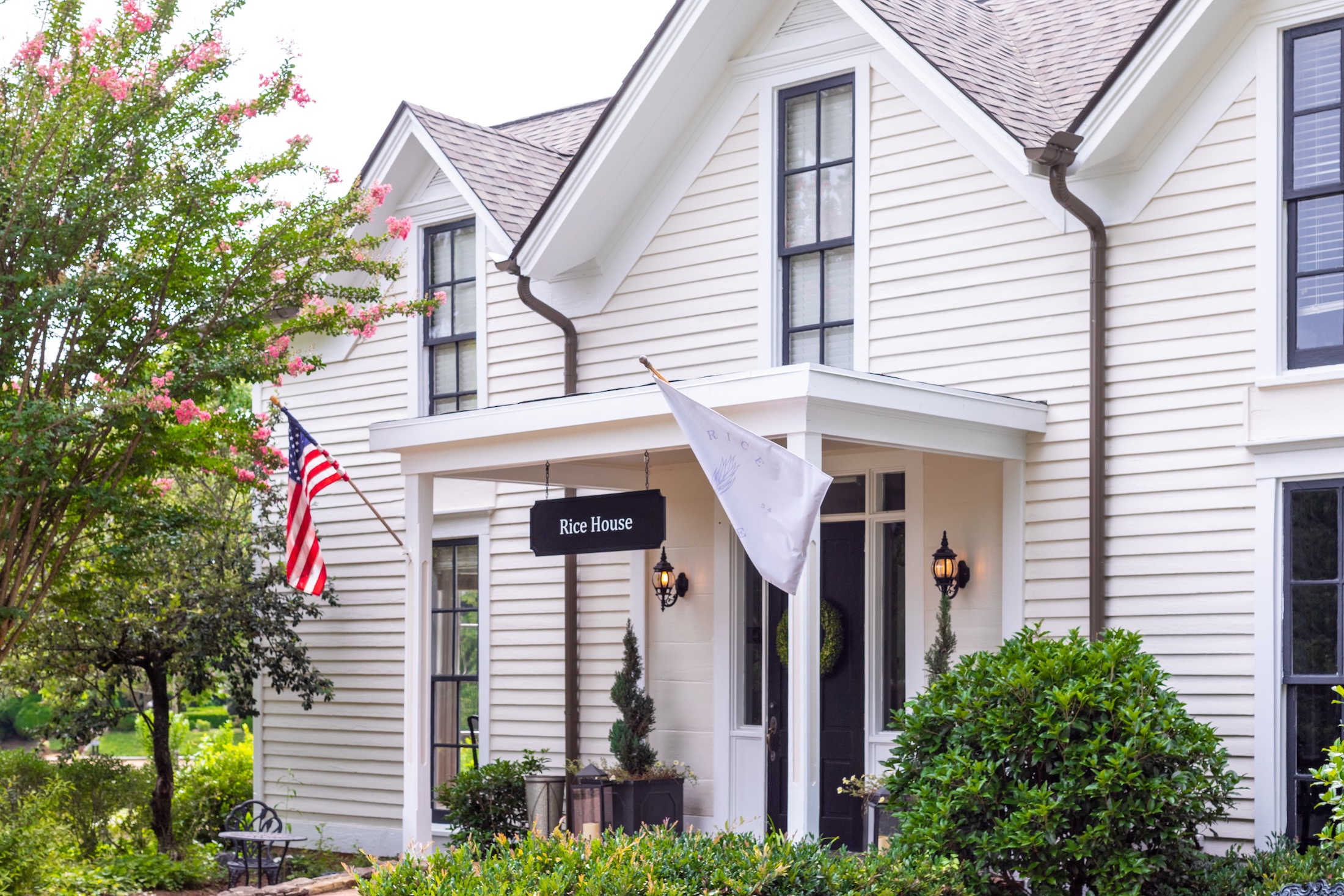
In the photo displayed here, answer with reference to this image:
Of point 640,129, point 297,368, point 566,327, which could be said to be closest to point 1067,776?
point 640,129

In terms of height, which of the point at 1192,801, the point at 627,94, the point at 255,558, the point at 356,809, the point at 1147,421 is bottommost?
the point at 356,809

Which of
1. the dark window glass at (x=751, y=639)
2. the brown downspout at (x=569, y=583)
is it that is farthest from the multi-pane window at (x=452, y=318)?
the dark window glass at (x=751, y=639)

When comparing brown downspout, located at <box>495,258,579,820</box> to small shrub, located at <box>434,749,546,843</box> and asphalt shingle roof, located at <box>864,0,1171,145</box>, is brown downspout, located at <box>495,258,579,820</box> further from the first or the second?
asphalt shingle roof, located at <box>864,0,1171,145</box>

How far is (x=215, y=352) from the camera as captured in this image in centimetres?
973

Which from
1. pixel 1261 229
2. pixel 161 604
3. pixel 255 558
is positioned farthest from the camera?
pixel 255 558

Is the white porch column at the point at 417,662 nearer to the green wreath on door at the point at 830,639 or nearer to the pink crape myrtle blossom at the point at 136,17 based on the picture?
the green wreath on door at the point at 830,639

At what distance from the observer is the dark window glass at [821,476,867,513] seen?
1014 centimetres

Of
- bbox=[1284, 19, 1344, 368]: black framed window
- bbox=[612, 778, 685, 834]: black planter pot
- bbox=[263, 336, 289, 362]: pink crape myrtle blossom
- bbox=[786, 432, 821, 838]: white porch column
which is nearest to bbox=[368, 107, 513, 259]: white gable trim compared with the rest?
bbox=[263, 336, 289, 362]: pink crape myrtle blossom

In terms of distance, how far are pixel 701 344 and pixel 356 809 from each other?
555 centimetres

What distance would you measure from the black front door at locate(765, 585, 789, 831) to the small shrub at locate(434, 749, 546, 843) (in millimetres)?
1709

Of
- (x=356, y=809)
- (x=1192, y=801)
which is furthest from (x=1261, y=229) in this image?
(x=356, y=809)

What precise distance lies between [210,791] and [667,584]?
623 cm

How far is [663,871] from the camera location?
5.96 metres

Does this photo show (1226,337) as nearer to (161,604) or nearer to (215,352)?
(215,352)
